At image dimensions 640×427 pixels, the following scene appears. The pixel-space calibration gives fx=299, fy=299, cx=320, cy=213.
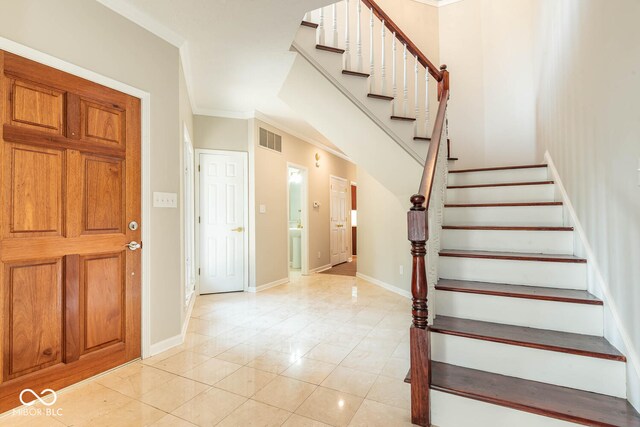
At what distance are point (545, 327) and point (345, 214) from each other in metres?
5.70

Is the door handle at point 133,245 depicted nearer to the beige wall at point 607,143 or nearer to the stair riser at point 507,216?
the stair riser at point 507,216

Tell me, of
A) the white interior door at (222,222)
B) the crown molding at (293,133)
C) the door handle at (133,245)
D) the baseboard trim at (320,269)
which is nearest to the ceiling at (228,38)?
the crown molding at (293,133)

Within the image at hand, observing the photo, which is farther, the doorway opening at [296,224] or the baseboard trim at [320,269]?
the baseboard trim at [320,269]

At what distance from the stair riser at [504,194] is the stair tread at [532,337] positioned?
1.36 meters

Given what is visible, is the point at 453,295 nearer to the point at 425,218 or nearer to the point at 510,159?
the point at 425,218

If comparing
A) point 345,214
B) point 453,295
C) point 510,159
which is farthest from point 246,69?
point 345,214

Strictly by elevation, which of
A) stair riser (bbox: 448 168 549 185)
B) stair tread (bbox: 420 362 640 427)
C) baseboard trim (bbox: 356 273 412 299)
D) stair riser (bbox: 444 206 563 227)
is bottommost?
baseboard trim (bbox: 356 273 412 299)

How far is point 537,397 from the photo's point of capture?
4.51 ft

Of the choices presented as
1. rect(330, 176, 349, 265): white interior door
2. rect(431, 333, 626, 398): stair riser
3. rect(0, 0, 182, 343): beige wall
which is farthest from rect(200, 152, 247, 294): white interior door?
rect(431, 333, 626, 398): stair riser

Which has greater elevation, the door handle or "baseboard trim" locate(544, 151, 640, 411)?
the door handle

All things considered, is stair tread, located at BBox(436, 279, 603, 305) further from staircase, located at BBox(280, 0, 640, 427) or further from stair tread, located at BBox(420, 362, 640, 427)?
stair tread, located at BBox(420, 362, 640, 427)

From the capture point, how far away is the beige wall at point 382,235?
4227mm

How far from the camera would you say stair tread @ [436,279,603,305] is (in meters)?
1.66

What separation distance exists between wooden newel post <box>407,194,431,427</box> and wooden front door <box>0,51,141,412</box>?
2048 millimetres
